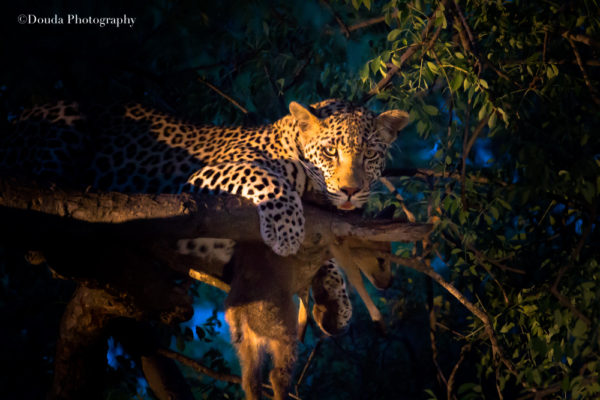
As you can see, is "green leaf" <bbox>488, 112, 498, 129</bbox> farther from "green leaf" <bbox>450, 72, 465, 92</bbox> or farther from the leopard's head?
the leopard's head

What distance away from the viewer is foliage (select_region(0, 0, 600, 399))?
15.0 feet

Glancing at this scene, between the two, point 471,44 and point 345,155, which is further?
point 471,44

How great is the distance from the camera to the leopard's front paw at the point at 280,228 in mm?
3980

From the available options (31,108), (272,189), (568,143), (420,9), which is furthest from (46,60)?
(568,143)

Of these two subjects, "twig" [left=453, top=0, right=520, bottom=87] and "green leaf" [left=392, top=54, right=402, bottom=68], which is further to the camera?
"green leaf" [left=392, top=54, right=402, bottom=68]

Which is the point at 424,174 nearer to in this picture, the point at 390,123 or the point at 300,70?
the point at 390,123

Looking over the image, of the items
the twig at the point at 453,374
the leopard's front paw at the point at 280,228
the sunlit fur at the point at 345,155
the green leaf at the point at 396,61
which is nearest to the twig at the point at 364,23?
the green leaf at the point at 396,61

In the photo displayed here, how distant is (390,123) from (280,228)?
1423mm

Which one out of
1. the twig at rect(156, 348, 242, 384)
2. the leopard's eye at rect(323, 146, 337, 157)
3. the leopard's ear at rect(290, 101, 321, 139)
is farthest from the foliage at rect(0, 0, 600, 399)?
the twig at rect(156, 348, 242, 384)

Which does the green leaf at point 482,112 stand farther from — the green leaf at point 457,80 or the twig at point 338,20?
the twig at point 338,20

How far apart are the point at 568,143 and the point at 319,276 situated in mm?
2434

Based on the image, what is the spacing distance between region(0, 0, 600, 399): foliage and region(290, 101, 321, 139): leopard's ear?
1.72ft

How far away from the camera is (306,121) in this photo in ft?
15.7

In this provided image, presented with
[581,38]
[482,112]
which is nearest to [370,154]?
[482,112]
